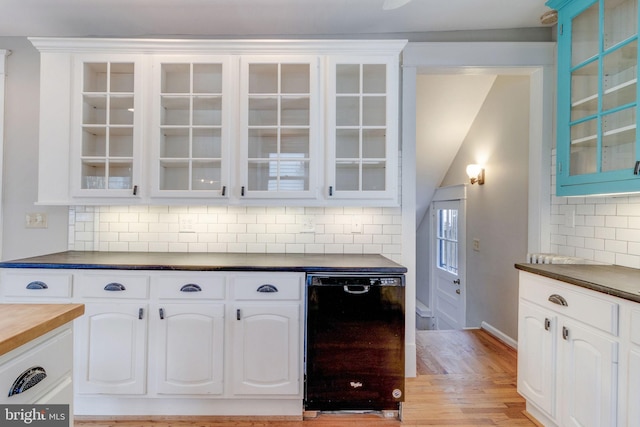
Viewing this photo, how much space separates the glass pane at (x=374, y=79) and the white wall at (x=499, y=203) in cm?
138

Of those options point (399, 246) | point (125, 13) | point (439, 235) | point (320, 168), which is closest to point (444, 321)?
point (439, 235)

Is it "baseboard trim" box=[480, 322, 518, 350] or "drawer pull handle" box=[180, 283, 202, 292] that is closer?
"drawer pull handle" box=[180, 283, 202, 292]

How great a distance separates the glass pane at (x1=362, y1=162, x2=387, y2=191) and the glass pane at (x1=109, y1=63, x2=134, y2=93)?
1774mm

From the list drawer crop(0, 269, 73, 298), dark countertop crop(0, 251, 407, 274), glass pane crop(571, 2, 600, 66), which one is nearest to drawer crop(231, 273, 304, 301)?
dark countertop crop(0, 251, 407, 274)

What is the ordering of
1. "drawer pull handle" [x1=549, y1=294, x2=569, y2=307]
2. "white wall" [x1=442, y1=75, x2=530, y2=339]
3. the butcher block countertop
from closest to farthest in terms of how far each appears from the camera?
the butcher block countertop < "drawer pull handle" [x1=549, y1=294, x2=569, y2=307] < "white wall" [x1=442, y1=75, x2=530, y2=339]

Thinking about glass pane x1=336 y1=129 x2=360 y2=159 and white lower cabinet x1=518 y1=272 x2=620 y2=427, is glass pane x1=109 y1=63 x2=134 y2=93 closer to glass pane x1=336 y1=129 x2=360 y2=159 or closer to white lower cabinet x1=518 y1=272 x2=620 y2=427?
glass pane x1=336 y1=129 x2=360 y2=159

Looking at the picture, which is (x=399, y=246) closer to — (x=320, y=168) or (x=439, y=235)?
(x=320, y=168)

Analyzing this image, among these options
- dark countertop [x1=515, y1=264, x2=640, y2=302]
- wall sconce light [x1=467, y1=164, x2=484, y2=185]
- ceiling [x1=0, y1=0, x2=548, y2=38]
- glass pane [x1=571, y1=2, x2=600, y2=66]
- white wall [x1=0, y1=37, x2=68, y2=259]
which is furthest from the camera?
wall sconce light [x1=467, y1=164, x2=484, y2=185]

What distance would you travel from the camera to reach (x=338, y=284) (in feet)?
6.56

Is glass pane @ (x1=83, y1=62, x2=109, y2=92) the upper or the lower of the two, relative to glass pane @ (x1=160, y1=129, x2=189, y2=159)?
upper

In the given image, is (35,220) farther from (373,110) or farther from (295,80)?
(373,110)

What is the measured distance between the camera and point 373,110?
7.89 feet

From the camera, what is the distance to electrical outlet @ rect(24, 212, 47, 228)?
8.64ft

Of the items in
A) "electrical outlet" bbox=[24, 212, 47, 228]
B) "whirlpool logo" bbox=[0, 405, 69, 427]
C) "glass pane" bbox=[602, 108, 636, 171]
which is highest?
"glass pane" bbox=[602, 108, 636, 171]
